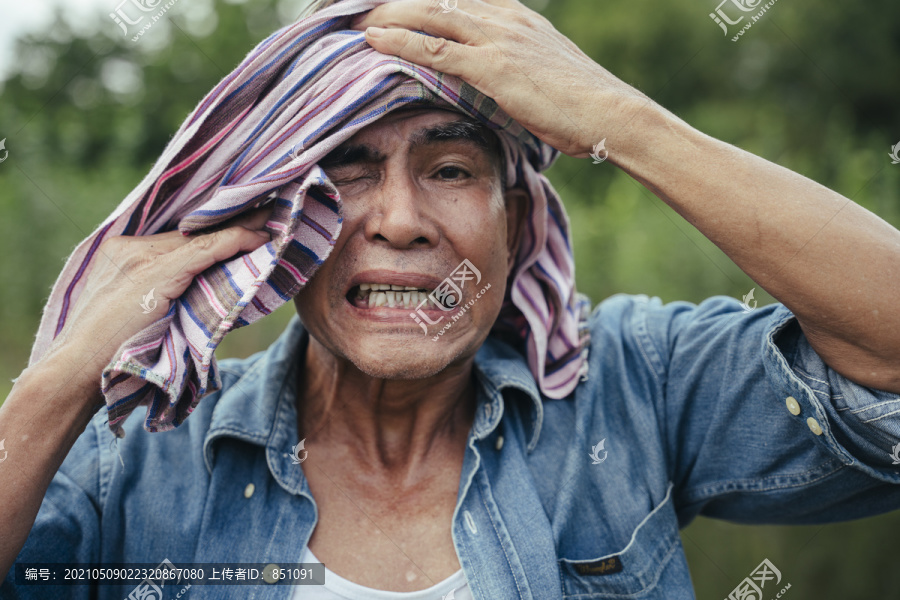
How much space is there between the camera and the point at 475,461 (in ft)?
6.91

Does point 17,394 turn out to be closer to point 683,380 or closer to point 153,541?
point 153,541

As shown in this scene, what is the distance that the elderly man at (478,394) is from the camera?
5.63 feet

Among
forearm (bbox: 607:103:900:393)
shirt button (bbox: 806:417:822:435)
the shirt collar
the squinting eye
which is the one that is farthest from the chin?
shirt button (bbox: 806:417:822:435)

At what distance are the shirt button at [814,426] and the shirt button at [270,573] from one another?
4.84 ft

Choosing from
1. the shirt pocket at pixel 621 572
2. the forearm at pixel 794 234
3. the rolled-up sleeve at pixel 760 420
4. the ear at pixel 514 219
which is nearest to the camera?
the forearm at pixel 794 234

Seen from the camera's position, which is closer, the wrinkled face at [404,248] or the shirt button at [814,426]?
the shirt button at [814,426]

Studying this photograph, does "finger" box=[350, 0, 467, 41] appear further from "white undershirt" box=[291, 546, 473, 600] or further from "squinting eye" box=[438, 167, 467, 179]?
"white undershirt" box=[291, 546, 473, 600]

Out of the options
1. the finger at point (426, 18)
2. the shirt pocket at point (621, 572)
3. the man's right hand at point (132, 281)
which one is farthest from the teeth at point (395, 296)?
the shirt pocket at point (621, 572)

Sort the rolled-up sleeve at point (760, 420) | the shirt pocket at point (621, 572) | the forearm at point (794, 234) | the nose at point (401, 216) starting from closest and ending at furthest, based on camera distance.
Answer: the forearm at point (794, 234), the rolled-up sleeve at point (760, 420), the nose at point (401, 216), the shirt pocket at point (621, 572)

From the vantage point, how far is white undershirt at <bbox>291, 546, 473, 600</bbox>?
1872mm

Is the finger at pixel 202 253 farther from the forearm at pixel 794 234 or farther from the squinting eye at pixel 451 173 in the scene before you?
the forearm at pixel 794 234

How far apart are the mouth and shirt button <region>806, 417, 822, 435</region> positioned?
1023 millimetres

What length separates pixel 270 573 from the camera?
1886 millimetres

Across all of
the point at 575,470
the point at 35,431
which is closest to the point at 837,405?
the point at 575,470
